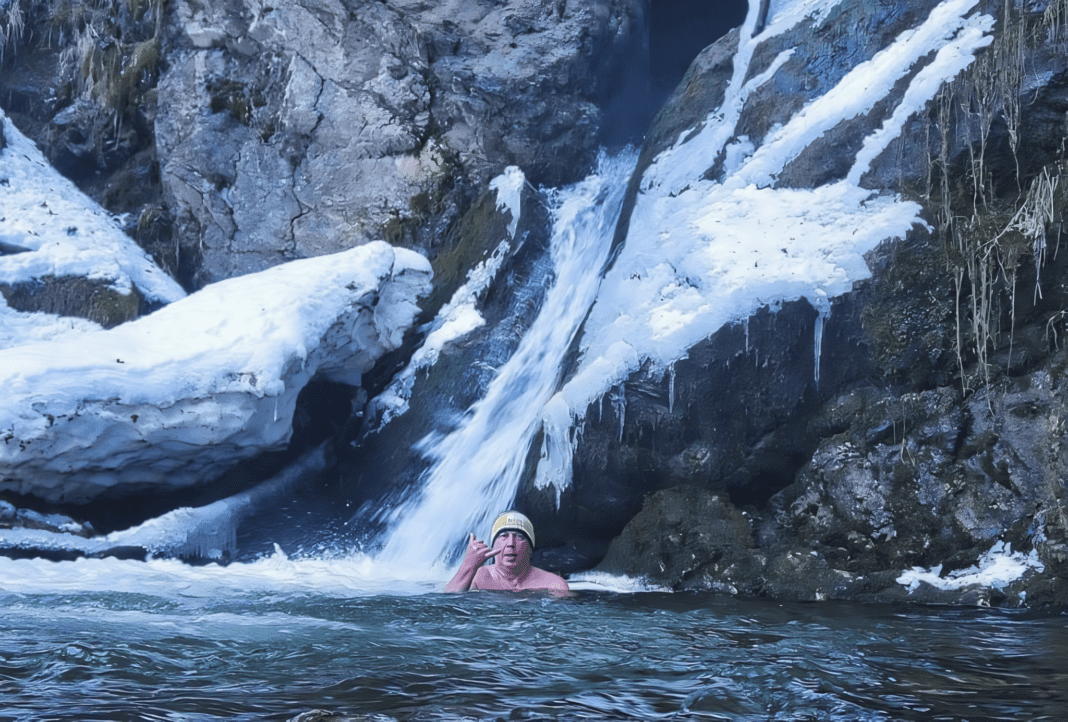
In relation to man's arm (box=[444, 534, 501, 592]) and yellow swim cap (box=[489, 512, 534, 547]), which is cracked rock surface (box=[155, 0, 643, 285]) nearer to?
yellow swim cap (box=[489, 512, 534, 547])

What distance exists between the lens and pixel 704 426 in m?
5.99

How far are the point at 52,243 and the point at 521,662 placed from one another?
904 cm

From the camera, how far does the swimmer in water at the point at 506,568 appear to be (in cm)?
545

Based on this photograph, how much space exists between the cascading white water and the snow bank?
4.68 metres

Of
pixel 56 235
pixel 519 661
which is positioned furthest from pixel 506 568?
pixel 56 235

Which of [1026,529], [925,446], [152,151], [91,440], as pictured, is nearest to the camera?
[1026,529]

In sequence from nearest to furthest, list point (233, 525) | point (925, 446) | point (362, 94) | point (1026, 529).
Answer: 1. point (1026, 529)
2. point (925, 446)
3. point (233, 525)
4. point (362, 94)

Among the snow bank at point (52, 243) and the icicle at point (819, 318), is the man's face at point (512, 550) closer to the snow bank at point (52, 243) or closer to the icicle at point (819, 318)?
the icicle at point (819, 318)

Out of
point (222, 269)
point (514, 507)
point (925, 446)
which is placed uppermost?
point (222, 269)

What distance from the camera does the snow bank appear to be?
30.0 ft

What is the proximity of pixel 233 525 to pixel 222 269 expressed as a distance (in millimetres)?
4101

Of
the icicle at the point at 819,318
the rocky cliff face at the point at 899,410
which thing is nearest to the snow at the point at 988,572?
the rocky cliff face at the point at 899,410

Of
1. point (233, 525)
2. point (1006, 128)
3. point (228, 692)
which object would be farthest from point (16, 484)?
point (1006, 128)

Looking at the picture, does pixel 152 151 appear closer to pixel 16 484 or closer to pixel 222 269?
pixel 222 269
